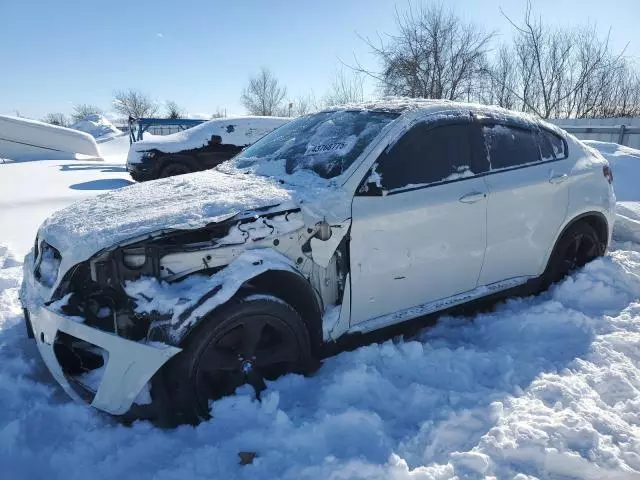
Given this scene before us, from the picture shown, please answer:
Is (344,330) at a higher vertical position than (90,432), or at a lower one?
higher

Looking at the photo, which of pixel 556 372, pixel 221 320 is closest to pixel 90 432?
pixel 221 320

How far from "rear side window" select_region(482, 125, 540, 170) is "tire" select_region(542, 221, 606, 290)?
737 mm

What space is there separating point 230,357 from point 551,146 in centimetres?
305

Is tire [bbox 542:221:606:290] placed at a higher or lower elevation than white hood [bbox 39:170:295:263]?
lower

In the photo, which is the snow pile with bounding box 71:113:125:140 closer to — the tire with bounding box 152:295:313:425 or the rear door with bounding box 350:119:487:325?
the rear door with bounding box 350:119:487:325

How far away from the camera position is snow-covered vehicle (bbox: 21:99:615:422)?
219cm

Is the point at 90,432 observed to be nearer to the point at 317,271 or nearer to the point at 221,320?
the point at 221,320

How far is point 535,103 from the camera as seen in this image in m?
23.7

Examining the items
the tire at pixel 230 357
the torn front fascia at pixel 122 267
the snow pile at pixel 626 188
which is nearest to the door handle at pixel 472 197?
A: the tire at pixel 230 357

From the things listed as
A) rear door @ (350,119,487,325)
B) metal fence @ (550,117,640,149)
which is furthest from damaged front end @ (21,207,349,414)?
metal fence @ (550,117,640,149)

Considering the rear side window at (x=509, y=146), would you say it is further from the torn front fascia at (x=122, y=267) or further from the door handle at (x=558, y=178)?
the torn front fascia at (x=122, y=267)

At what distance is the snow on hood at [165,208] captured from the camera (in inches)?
87.0

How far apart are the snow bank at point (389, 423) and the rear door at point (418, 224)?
15.0 inches

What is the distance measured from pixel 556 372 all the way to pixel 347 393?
129cm
